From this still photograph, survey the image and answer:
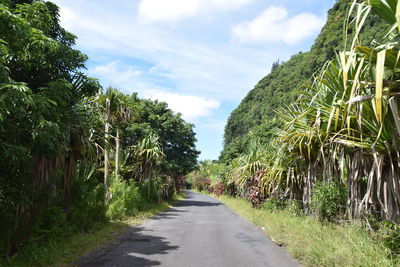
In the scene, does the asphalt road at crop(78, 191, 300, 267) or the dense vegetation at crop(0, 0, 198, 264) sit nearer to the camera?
the dense vegetation at crop(0, 0, 198, 264)

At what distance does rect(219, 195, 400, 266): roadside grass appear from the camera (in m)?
5.58

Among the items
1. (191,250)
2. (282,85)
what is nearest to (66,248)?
(191,250)

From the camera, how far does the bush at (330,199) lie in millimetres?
8906

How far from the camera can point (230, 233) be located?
1170 cm

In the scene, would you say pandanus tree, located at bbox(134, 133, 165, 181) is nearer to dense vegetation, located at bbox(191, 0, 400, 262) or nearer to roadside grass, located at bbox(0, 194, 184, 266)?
roadside grass, located at bbox(0, 194, 184, 266)

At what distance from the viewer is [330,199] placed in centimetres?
899

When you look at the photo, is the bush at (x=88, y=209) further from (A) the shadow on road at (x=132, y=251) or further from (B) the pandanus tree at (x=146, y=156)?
(B) the pandanus tree at (x=146, y=156)

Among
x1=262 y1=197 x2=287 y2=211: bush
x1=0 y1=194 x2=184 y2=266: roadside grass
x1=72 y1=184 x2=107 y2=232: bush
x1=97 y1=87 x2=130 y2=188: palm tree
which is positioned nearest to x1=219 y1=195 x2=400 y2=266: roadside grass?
x1=262 y1=197 x2=287 y2=211: bush

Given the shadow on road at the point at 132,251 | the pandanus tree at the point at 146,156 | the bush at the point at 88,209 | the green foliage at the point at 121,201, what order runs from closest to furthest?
the shadow on road at the point at 132,251
the bush at the point at 88,209
the green foliage at the point at 121,201
the pandanus tree at the point at 146,156

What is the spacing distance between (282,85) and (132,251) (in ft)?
220

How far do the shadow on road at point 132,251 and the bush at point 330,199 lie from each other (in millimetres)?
4085

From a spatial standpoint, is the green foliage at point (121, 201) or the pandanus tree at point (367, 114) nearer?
the pandanus tree at point (367, 114)

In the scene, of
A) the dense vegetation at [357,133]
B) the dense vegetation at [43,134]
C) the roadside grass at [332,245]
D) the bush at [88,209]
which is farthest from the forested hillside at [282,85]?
the dense vegetation at [43,134]

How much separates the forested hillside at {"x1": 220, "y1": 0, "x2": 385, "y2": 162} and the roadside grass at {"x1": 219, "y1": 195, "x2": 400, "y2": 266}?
8705 millimetres
